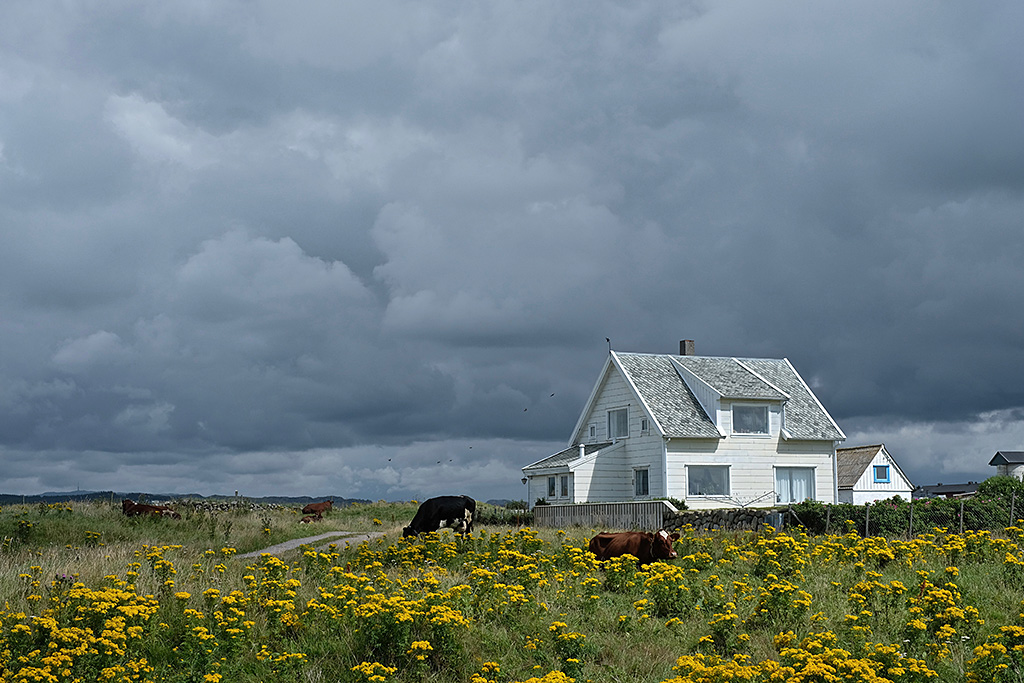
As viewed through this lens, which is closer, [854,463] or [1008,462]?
[854,463]

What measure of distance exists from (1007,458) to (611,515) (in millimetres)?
62387

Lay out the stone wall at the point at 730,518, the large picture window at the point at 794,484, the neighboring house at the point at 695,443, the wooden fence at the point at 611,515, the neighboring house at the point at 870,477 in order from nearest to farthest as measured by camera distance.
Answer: the wooden fence at the point at 611,515 < the stone wall at the point at 730,518 < the neighboring house at the point at 695,443 < the large picture window at the point at 794,484 < the neighboring house at the point at 870,477

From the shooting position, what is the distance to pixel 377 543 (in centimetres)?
2295

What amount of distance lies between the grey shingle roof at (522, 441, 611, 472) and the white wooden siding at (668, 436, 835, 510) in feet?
16.0

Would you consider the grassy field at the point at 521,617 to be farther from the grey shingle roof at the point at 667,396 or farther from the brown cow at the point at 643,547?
the grey shingle roof at the point at 667,396

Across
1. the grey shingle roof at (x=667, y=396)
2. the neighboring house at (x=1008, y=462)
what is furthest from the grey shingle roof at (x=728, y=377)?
the neighboring house at (x=1008, y=462)

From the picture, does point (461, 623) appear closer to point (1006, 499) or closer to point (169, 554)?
point (169, 554)

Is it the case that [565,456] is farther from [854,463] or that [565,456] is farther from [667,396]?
[854,463]

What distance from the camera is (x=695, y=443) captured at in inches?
1528

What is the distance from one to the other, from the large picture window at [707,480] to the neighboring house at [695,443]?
0.04 metres

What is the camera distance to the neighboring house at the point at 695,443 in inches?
1524

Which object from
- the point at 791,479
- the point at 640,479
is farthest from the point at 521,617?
the point at 791,479

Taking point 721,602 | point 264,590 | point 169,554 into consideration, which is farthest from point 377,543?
point 721,602

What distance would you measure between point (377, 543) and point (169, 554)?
5835mm
